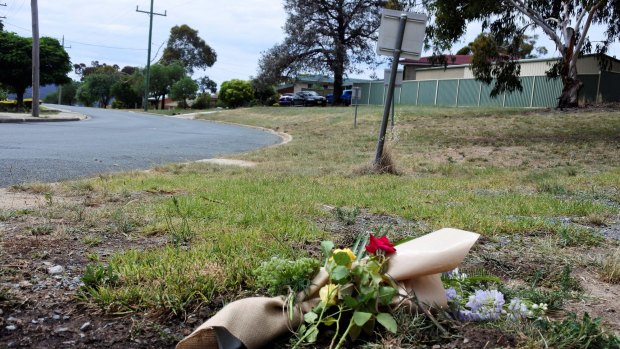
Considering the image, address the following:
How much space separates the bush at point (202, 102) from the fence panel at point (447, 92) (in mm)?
30204

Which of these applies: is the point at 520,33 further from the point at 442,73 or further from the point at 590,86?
the point at 442,73

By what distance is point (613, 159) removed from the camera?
12039 mm

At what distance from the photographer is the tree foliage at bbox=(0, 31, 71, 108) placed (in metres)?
35.8

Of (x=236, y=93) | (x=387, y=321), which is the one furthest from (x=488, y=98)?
(x=387, y=321)

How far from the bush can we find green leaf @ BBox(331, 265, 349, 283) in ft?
196

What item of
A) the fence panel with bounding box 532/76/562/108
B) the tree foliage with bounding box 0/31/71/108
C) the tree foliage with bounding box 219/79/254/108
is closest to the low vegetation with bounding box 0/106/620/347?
the fence panel with bounding box 532/76/562/108

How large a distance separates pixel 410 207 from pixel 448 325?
9.96ft

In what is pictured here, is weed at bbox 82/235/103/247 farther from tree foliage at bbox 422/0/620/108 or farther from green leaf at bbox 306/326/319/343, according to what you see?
tree foliage at bbox 422/0/620/108

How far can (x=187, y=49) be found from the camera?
284 feet

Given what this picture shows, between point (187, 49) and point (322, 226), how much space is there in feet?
282

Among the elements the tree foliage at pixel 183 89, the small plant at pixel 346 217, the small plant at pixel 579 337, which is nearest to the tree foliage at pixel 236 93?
the tree foliage at pixel 183 89

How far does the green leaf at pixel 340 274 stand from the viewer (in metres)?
2.30

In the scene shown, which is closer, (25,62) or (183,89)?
(25,62)

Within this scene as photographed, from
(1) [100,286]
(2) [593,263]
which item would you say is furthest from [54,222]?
(2) [593,263]
